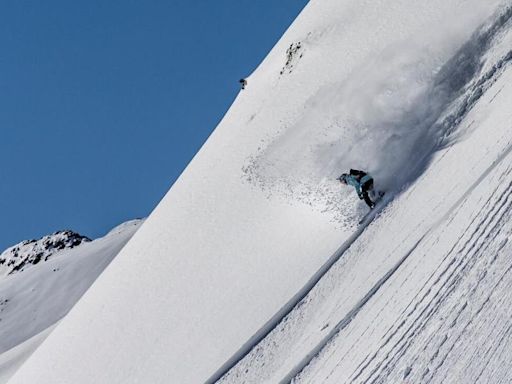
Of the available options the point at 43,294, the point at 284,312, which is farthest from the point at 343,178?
the point at 43,294

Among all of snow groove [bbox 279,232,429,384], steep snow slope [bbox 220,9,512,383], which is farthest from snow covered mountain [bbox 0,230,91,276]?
snow groove [bbox 279,232,429,384]

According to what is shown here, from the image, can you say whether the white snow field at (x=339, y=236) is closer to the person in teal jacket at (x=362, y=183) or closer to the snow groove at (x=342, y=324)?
the snow groove at (x=342, y=324)

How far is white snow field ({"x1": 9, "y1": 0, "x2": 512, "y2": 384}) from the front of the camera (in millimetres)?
9227

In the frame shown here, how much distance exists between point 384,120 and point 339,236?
292 centimetres

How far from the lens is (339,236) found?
46.3ft

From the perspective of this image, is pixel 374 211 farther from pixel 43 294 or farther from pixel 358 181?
pixel 43 294

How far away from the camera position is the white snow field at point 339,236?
9227mm

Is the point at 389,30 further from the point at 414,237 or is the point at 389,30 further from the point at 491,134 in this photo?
the point at 414,237

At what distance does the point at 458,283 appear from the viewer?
9.10m

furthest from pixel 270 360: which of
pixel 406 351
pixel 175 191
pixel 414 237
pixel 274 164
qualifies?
pixel 175 191

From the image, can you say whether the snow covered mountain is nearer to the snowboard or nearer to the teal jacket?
the teal jacket

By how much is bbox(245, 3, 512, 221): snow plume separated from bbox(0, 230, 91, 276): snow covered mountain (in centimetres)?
7258

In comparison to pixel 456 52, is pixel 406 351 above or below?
below

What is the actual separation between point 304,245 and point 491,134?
3806 millimetres
